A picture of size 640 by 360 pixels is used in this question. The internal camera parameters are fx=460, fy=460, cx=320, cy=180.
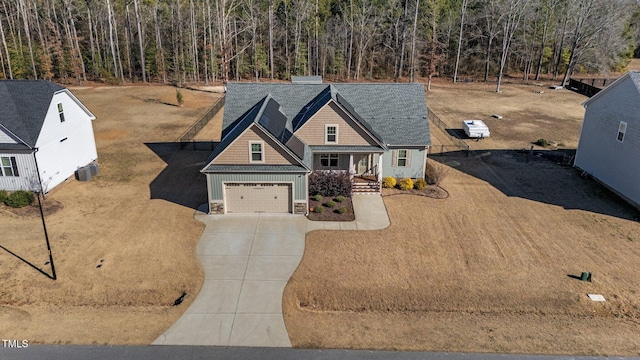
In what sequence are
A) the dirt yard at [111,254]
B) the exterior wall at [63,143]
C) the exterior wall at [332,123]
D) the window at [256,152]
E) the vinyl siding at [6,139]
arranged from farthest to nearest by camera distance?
1. the exterior wall at [332,123]
2. the exterior wall at [63,143]
3. the vinyl siding at [6,139]
4. the window at [256,152]
5. the dirt yard at [111,254]

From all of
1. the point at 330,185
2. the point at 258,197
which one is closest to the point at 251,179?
the point at 258,197

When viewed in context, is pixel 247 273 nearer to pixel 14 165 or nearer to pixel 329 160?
pixel 329 160

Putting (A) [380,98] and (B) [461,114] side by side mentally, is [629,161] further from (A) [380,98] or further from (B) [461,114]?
(B) [461,114]

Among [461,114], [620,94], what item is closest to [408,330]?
[620,94]

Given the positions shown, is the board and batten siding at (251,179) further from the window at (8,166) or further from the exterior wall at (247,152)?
the window at (8,166)

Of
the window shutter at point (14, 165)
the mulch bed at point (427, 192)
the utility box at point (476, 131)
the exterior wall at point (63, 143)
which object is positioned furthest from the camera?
the utility box at point (476, 131)

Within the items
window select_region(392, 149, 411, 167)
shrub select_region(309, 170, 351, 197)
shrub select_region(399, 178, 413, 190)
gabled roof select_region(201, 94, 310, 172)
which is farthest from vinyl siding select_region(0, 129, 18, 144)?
shrub select_region(399, 178, 413, 190)

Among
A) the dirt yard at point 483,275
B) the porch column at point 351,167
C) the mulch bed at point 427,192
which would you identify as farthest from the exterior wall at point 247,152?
the mulch bed at point 427,192
